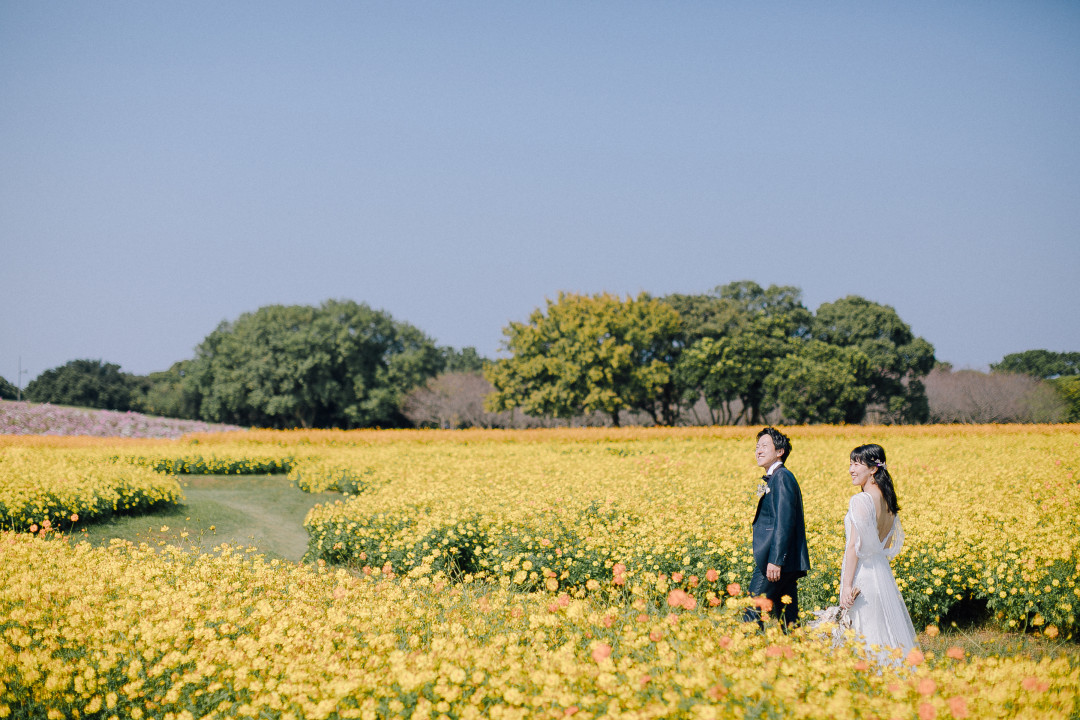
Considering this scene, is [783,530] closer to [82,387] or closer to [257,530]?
[257,530]

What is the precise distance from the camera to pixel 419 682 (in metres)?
3.17

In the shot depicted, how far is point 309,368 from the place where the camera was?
43.8 m

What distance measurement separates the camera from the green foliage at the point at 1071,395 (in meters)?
39.2

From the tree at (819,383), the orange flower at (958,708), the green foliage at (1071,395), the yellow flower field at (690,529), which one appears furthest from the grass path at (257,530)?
the green foliage at (1071,395)

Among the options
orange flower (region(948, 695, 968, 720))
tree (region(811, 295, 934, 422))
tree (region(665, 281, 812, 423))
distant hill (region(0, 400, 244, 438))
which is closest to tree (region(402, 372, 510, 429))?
tree (region(665, 281, 812, 423))

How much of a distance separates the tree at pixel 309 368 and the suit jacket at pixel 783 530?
4161 centimetres

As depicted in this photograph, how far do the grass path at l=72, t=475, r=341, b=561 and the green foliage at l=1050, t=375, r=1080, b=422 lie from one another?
4385 cm

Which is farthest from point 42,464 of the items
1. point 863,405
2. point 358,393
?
point 863,405

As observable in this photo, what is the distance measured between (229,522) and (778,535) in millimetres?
9457

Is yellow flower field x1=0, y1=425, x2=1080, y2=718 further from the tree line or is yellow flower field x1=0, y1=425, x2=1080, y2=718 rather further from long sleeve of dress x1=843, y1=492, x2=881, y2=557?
the tree line

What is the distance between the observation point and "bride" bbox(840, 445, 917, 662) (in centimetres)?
Answer: 438

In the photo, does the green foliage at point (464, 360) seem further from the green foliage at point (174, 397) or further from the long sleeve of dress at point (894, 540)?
the long sleeve of dress at point (894, 540)

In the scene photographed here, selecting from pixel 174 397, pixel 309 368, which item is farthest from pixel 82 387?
pixel 309 368

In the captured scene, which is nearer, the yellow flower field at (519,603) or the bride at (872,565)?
the yellow flower field at (519,603)
